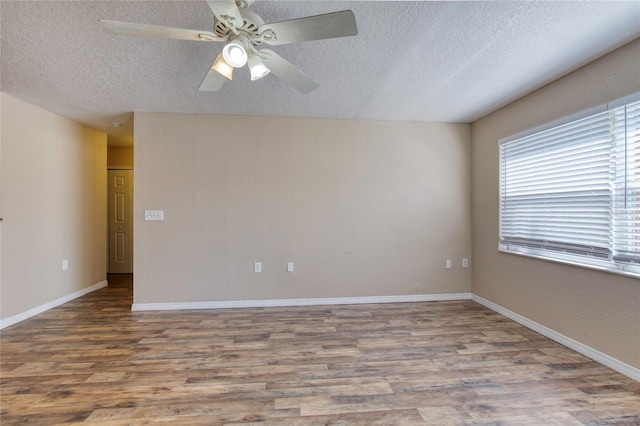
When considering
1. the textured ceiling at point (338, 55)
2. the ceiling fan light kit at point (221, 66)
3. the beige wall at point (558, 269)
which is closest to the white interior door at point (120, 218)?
the textured ceiling at point (338, 55)

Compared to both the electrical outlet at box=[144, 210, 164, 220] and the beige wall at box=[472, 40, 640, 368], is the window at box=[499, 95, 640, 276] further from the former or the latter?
the electrical outlet at box=[144, 210, 164, 220]

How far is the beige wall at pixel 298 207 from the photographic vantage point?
341 cm

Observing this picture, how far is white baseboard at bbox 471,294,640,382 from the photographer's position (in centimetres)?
202

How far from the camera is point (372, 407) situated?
1.70 metres

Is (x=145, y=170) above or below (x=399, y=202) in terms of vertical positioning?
above

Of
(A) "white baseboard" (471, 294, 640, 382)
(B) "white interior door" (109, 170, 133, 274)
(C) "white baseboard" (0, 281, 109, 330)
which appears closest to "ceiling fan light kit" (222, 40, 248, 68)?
(A) "white baseboard" (471, 294, 640, 382)

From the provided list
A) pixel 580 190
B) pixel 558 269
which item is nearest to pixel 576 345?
pixel 558 269

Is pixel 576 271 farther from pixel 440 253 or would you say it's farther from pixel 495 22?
pixel 495 22

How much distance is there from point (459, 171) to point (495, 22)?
7.33 ft

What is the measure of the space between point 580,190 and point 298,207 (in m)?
2.74

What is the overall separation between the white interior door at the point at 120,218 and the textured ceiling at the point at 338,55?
2.18 metres

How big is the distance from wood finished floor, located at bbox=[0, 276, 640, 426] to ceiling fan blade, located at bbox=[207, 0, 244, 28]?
2151mm

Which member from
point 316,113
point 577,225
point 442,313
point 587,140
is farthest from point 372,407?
point 316,113

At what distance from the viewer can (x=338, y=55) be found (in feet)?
7.11
